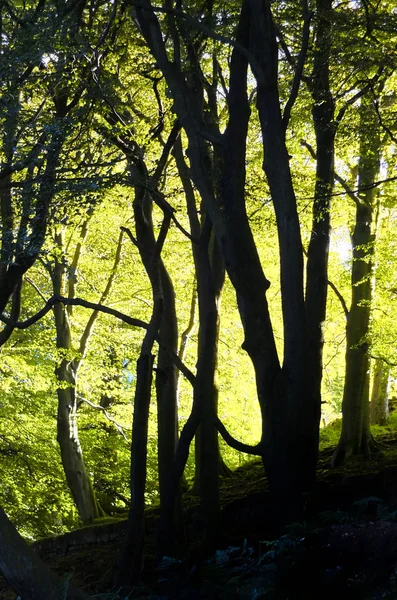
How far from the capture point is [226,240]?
26.5 ft

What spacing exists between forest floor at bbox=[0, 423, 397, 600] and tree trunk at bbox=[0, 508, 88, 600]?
41 centimetres

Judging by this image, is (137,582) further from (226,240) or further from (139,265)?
(139,265)

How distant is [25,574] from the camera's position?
5.76 meters

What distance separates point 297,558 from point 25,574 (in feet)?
7.36

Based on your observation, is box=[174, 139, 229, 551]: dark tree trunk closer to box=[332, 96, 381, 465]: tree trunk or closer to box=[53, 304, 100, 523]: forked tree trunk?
box=[332, 96, 381, 465]: tree trunk

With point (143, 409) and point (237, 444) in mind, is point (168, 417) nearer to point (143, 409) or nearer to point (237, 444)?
point (143, 409)

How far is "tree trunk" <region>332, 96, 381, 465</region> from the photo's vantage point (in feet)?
41.9

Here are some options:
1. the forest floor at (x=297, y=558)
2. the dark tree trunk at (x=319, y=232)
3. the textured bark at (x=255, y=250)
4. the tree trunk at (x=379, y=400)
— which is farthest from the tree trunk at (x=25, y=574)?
the tree trunk at (x=379, y=400)

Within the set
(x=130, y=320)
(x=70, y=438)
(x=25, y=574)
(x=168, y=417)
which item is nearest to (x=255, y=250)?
(x=130, y=320)

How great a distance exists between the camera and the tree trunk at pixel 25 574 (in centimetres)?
573

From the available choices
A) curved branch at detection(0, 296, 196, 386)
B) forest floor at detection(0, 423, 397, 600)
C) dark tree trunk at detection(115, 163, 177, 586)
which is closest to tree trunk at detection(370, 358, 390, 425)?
forest floor at detection(0, 423, 397, 600)

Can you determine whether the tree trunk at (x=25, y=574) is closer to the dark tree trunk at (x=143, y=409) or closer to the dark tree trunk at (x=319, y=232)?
the dark tree trunk at (x=143, y=409)

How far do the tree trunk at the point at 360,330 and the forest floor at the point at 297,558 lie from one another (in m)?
2.32

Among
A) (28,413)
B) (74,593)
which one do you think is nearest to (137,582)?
(74,593)
